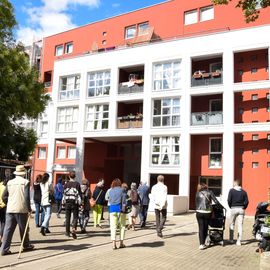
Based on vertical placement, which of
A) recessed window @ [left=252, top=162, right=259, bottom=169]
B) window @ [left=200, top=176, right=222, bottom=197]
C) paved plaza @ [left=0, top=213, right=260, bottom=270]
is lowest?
paved plaza @ [left=0, top=213, right=260, bottom=270]

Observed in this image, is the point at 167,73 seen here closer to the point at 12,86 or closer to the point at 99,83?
the point at 99,83

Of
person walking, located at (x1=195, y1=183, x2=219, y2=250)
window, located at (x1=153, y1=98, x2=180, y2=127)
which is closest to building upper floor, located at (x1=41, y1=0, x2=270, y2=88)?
window, located at (x1=153, y1=98, x2=180, y2=127)

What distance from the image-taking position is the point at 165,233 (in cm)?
1390

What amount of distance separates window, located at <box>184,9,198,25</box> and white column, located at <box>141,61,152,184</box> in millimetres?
5654

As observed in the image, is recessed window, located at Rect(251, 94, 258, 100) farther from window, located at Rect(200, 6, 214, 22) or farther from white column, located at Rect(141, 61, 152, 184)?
window, located at Rect(200, 6, 214, 22)

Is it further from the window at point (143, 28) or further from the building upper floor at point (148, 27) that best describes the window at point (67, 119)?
the window at point (143, 28)

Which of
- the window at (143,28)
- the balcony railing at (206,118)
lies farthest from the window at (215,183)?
the window at (143,28)

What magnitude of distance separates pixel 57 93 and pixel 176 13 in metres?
12.1

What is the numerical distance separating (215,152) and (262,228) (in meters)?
19.0

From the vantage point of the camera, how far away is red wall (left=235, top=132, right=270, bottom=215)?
2662 cm

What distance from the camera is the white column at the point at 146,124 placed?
29.6 m

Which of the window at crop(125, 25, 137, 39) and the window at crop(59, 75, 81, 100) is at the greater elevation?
the window at crop(125, 25, 137, 39)

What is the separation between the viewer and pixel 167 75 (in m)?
30.0

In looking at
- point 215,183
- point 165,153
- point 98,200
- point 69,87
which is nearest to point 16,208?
point 98,200
